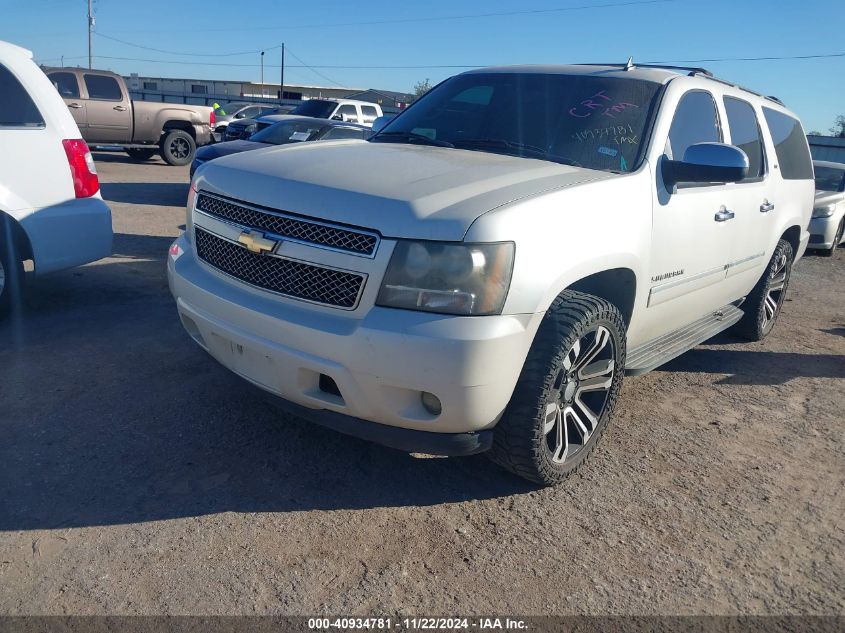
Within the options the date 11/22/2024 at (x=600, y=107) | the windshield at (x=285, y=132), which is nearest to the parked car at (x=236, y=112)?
the windshield at (x=285, y=132)

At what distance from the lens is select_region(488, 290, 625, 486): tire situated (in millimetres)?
3018

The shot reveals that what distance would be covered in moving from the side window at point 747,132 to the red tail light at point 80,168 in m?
4.30

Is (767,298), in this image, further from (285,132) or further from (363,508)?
(285,132)

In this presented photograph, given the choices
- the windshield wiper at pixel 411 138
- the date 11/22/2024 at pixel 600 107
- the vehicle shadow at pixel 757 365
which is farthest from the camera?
the vehicle shadow at pixel 757 365

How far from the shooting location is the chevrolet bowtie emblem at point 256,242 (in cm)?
304

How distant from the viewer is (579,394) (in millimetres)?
3434

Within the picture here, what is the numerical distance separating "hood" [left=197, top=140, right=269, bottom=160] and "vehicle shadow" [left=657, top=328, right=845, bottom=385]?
21.1 feet

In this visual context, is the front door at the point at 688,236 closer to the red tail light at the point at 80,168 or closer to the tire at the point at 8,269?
the red tail light at the point at 80,168

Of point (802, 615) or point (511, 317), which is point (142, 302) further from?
point (802, 615)

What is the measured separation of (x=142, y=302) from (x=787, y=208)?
16.6ft

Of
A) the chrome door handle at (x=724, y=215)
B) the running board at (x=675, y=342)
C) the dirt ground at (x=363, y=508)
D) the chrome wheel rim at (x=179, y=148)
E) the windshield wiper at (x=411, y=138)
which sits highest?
the windshield wiper at (x=411, y=138)

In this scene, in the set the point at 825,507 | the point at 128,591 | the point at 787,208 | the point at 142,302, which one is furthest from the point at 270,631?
the point at 787,208

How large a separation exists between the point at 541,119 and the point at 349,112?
51.3 feet

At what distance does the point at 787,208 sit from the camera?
18.3 feet
